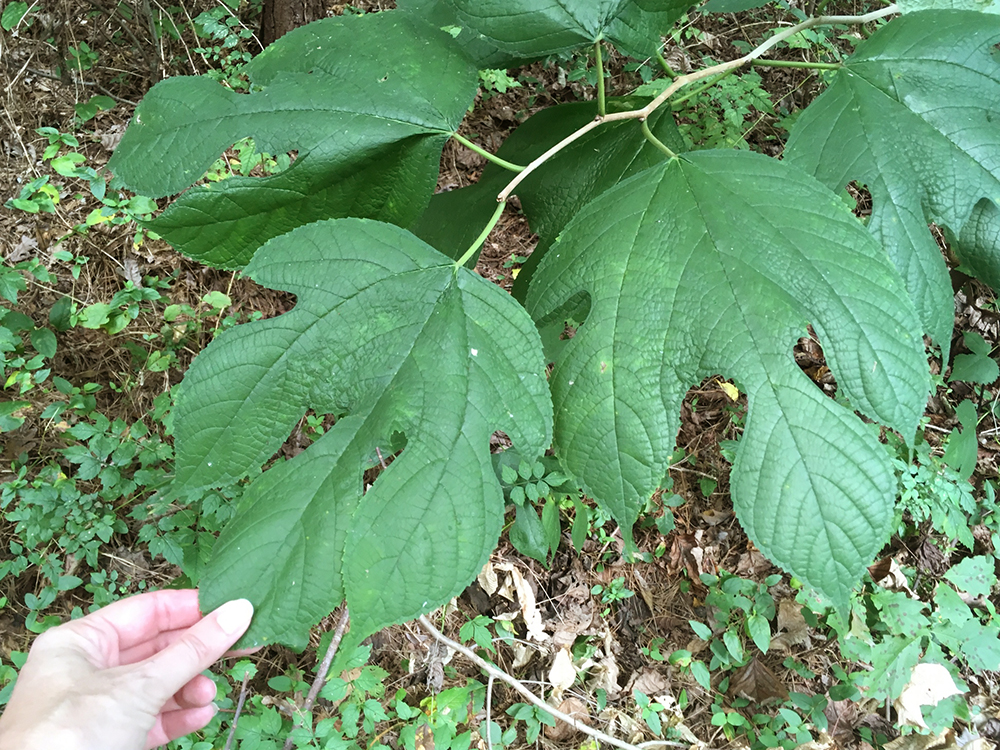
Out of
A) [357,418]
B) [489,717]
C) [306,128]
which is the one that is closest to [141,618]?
[357,418]

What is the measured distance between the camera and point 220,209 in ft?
3.42

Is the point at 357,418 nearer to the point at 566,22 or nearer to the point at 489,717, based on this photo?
the point at 566,22

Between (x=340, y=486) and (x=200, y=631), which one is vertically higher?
(x=340, y=486)

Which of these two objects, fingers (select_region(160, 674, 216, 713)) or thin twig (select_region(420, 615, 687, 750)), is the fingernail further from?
thin twig (select_region(420, 615, 687, 750))

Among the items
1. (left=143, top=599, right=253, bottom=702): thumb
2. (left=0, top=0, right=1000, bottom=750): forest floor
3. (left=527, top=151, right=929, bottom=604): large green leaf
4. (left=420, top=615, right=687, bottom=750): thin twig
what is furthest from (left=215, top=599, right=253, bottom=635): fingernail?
(left=0, top=0, right=1000, bottom=750): forest floor

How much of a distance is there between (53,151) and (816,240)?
128 inches

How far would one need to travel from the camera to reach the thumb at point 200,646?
2.96 feet

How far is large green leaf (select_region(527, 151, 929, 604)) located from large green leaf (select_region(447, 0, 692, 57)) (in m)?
0.29

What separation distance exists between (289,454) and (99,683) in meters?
1.50

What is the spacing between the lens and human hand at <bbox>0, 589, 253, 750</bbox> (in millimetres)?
987

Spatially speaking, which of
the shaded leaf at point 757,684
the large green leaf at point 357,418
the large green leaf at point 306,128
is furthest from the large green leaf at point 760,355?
the shaded leaf at point 757,684

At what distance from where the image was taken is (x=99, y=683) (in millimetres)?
1100

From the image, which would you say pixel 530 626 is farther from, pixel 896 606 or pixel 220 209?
pixel 220 209

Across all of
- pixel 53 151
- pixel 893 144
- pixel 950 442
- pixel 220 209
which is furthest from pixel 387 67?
pixel 950 442
